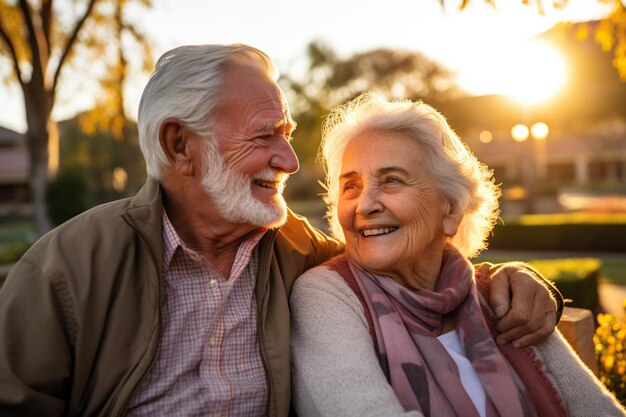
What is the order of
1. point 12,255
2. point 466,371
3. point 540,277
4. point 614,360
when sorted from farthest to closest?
point 12,255 < point 614,360 < point 540,277 < point 466,371

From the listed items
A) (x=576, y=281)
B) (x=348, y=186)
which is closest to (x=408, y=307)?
(x=348, y=186)

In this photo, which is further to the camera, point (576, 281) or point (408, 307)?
point (576, 281)

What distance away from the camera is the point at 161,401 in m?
2.06

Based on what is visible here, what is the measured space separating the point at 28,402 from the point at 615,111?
661 inches

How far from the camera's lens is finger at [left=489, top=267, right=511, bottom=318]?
238cm

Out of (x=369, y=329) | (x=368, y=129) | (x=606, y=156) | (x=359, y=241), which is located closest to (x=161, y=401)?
(x=369, y=329)

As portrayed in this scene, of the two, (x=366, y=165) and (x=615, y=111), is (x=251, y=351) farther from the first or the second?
(x=615, y=111)

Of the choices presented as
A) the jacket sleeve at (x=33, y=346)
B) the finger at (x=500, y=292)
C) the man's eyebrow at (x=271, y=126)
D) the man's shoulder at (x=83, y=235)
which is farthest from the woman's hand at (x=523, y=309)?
the jacket sleeve at (x=33, y=346)

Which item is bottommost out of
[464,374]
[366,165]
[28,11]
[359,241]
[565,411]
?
[565,411]

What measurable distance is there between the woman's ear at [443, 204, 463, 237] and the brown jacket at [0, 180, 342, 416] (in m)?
0.81

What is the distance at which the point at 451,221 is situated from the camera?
98.7 inches

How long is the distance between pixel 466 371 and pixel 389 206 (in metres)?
0.70

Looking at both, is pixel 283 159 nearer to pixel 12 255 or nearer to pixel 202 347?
pixel 202 347

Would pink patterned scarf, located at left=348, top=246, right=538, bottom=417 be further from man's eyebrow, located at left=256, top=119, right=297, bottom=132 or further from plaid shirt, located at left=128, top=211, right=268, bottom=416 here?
man's eyebrow, located at left=256, top=119, right=297, bottom=132
